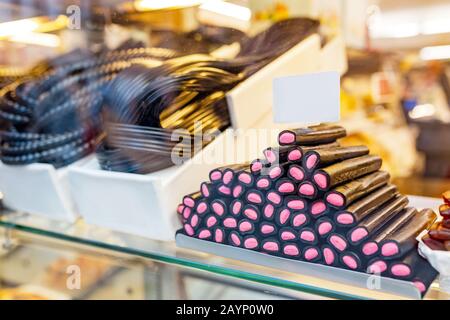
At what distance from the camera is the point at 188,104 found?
645mm

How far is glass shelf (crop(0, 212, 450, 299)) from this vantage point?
1.48 feet

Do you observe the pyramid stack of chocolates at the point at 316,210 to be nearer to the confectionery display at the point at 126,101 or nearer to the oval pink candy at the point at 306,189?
the oval pink candy at the point at 306,189

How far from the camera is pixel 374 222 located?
0.45 metres

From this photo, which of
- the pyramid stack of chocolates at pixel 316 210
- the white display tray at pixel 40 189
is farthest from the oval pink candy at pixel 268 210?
the white display tray at pixel 40 189

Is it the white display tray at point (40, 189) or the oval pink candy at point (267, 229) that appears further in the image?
the white display tray at point (40, 189)

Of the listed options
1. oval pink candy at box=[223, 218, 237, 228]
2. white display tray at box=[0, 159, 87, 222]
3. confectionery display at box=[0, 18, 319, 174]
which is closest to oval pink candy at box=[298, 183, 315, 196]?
oval pink candy at box=[223, 218, 237, 228]

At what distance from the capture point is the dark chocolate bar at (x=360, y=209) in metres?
0.44

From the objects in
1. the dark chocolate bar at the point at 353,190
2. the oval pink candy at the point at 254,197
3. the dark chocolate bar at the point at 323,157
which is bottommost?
the oval pink candy at the point at 254,197

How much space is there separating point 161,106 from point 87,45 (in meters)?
0.48

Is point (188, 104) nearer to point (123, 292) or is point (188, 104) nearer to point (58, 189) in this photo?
point (58, 189)

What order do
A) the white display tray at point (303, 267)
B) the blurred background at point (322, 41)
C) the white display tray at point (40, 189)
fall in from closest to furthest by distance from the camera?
the white display tray at point (303, 267) < the white display tray at point (40, 189) < the blurred background at point (322, 41)

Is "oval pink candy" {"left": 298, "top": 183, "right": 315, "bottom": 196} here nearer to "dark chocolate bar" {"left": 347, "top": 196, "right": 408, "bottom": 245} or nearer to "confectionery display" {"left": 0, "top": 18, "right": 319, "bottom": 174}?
"dark chocolate bar" {"left": 347, "top": 196, "right": 408, "bottom": 245}

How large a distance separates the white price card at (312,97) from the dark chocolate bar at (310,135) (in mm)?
19

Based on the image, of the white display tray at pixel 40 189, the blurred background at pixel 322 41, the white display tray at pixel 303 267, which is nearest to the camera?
the white display tray at pixel 303 267
